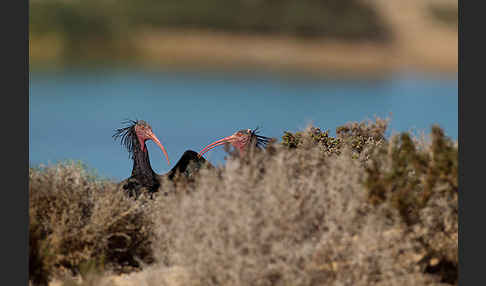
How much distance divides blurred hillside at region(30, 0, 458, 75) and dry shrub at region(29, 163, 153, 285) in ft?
5.83

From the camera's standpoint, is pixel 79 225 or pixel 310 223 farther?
pixel 79 225

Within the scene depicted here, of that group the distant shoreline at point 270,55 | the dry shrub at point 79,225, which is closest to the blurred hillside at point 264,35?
the distant shoreline at point 270,55

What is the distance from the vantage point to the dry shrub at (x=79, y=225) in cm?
1055

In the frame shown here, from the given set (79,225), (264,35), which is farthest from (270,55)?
(79,225)

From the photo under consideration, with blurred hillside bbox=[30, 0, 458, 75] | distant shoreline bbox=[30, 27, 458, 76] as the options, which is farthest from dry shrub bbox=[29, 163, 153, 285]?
distant shoreline bbox=[30, 27, 458, 76]

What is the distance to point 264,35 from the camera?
10422mm

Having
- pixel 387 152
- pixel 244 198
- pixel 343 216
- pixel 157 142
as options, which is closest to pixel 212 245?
pixel 244 198

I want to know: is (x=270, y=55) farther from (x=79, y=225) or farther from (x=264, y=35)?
(x=79, y=225)

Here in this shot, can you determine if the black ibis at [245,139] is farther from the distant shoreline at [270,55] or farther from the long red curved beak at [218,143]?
the distant shoreline at [270,55]

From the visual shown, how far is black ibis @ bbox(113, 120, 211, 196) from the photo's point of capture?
12812mm

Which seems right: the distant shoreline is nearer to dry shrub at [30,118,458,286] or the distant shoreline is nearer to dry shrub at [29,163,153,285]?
dry shrub at [30,118,458,286]

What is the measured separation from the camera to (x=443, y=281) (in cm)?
974


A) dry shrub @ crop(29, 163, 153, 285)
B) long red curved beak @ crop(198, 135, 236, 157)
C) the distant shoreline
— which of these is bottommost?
dry shrub @ crop(29, 163, 153, 285)

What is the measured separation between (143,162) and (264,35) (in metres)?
3.80
